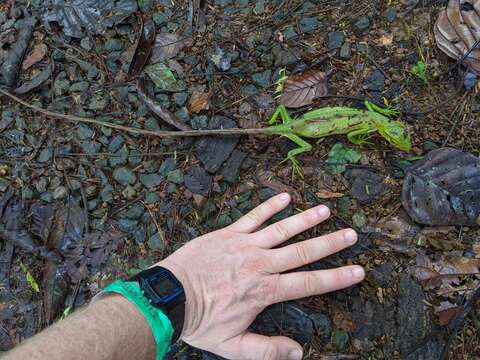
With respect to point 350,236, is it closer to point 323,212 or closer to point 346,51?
point 323,212

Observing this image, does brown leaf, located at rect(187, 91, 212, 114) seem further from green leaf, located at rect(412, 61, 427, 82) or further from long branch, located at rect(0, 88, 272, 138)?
green leaf, located at rect(412, 61, 427, 82)

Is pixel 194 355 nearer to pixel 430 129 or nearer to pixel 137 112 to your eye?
pixel 137 112

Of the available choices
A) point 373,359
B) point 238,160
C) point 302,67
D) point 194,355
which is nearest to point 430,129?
point 302,67

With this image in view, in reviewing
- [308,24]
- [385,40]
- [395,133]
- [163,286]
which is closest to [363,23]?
[385,40]

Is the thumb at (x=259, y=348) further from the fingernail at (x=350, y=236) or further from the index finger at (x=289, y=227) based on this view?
the fingernail at (x=350, y=236)

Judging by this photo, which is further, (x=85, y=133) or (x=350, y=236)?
(x=85, y=133)

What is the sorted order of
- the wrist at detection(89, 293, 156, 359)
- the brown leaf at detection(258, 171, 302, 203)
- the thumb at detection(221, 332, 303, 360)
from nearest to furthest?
the wrist at detection(89, 293, 156, 359)
the thumb at detection(221, 332, 303, 360)
the brown leaf at detection(258, 171, 302, 203)

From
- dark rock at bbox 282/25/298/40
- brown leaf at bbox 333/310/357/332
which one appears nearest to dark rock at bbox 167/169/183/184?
dark rock at bbox 282/25/298/40

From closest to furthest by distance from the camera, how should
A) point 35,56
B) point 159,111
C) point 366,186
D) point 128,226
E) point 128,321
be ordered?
point 128,321, point 366,186, point 128,226, point 159,111, point 35,56
